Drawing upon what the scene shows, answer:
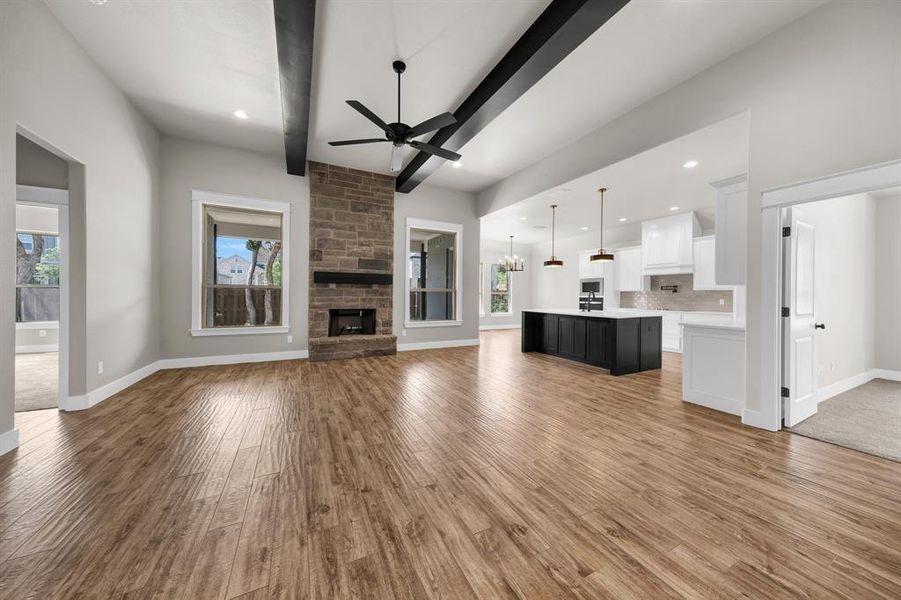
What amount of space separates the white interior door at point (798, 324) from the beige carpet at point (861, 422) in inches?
5.1

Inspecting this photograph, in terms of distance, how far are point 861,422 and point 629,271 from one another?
222 inches

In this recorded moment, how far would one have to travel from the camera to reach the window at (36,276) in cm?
573

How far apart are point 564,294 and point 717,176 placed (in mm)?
5918

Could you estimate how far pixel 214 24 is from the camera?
2.70 metres

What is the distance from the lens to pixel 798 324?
2.88 metres

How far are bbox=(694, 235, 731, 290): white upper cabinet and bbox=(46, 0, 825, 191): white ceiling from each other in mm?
4180

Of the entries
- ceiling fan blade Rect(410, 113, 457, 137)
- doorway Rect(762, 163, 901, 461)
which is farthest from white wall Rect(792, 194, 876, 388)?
ceiling fan blade Rect(410, 113, 457, 137)

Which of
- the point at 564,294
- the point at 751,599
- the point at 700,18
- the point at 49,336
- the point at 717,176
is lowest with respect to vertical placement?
the point at 751,599

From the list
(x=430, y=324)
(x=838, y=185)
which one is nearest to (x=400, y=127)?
(x=838, y=185)

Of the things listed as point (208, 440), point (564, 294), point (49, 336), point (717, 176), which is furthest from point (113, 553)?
point (564, 294)

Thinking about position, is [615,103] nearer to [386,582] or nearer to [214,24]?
[214,24]

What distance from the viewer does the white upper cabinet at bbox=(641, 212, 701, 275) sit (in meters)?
6.70

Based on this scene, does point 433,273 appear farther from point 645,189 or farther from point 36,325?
point 36,325

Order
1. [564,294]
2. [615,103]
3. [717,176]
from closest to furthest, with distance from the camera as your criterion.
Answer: [615,103] < [717,176] < [564,294]
